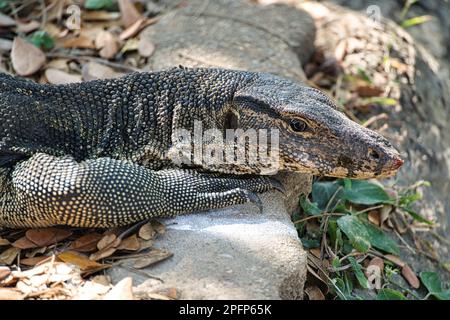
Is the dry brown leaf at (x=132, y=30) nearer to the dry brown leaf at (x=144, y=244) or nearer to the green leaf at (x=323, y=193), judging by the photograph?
the green leaf at (x=323, y=193)

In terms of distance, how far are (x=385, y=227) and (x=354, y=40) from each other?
2.77 meters

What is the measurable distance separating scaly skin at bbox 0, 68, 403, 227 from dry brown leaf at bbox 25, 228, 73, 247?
0.36 feet

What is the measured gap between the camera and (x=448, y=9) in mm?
10266

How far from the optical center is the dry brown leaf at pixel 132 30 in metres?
7.10

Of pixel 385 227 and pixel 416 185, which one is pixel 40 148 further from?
pixel 416 185

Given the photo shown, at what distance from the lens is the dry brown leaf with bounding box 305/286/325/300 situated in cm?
493

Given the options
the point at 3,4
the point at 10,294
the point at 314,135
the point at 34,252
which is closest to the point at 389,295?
the point at 314,135

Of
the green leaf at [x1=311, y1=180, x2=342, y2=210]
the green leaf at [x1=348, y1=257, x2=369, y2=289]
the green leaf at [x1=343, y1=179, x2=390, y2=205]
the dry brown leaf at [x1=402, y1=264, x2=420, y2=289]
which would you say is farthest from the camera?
the green leaf at [x1=343, y1=179, x2=390, y2=205]

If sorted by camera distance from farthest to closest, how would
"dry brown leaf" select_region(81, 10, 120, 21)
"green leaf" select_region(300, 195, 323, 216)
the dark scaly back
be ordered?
1. "dry brown leaf" select_region(81, 10, 120, 21)
2. "green leaf" select_region(300, 195, 323, 216)
3. the dark scaly back

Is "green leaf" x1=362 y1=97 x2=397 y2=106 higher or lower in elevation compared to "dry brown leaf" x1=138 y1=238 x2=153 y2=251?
lower

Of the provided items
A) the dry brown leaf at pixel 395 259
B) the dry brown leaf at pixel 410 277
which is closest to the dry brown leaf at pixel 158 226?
the dry brown leaf at pixel 395 259

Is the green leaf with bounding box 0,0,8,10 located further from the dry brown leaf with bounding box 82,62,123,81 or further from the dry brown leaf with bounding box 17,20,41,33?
the dry brown leaf with bounding box 82,62,123,81

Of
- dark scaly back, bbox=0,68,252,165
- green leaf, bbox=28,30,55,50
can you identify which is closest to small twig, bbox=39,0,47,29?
green leaf, bbox=28,30,55,50

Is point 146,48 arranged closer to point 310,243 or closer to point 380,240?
point 310,243
